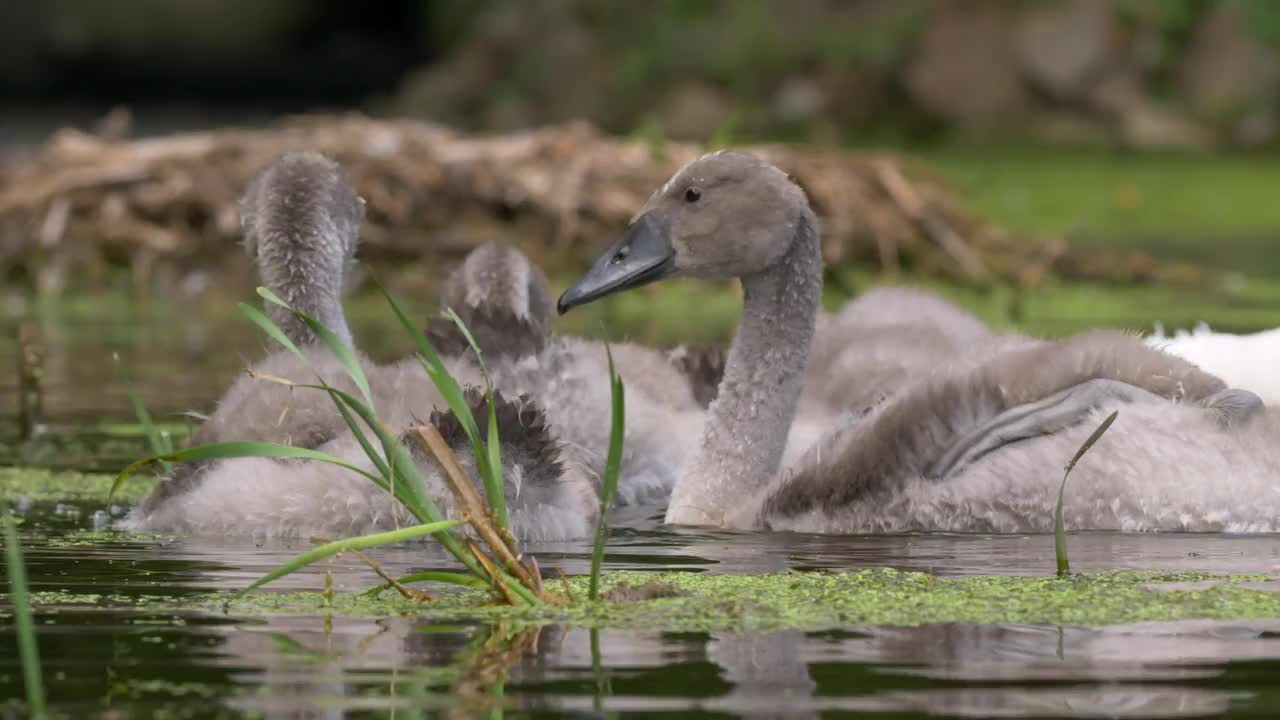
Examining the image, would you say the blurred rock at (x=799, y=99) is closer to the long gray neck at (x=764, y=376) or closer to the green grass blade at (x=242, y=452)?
the long gray neck at (x=764, y=376)

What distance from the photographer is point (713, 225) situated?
712 centimetres

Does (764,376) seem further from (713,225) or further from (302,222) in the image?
(302,222)

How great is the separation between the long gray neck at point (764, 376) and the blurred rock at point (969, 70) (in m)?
16.8

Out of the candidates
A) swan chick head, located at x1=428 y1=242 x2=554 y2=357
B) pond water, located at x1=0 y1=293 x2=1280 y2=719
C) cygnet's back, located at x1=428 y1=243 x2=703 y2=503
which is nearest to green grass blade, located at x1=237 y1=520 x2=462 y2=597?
pond water, located at x1=0 y1=293 x2=1280 y2=719

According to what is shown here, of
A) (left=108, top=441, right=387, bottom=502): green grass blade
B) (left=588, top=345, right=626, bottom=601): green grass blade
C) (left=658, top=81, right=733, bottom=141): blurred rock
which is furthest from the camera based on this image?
(left=658, top=81, right=733, bottom=141): blurred rock

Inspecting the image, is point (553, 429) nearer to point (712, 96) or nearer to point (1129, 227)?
point (1129, 227)

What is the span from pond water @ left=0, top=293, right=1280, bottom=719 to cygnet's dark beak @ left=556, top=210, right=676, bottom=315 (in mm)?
896

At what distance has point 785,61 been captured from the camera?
24.4m

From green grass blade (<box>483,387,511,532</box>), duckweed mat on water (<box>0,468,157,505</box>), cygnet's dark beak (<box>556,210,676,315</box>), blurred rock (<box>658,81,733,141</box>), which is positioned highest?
blurred rock (<box>658,81,733,141</box>)

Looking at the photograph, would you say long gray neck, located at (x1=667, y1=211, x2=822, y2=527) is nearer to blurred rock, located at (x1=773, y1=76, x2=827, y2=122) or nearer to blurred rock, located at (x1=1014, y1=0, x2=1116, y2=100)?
blurred rock, located at (x1=773, y1=76, x2=827, y2=122)

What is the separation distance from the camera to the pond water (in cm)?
411

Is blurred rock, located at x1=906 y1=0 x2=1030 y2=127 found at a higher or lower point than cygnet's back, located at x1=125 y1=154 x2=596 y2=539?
higher

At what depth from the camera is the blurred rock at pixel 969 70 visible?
23.8m

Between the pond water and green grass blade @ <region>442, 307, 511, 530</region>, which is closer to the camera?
the pond water
